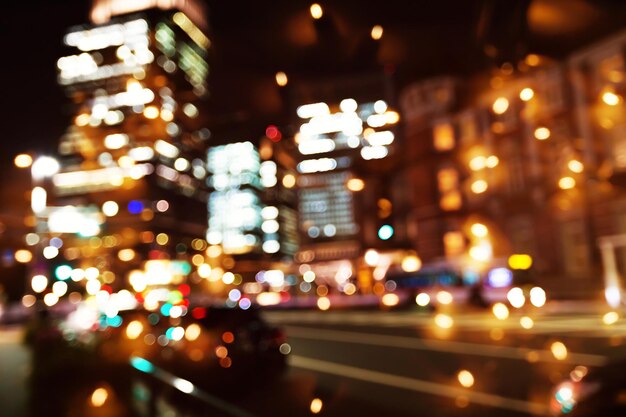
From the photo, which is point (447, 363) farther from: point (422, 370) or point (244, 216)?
point (244, 216)

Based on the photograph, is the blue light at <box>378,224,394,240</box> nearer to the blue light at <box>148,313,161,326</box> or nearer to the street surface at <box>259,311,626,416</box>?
the street surface at <box>259,311,626,416</box>

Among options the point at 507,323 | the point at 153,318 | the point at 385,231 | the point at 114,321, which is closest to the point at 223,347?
the point at 385,231

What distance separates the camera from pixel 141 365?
13883 mm

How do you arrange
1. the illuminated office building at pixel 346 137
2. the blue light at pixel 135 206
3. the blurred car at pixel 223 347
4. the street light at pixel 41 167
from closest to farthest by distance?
the blurred car at pixel 223 347, the illuminated office building at pixel 346 137, the street light at pixel 41 167, the blue light at pixel 135 206

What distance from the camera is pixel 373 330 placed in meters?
21.4

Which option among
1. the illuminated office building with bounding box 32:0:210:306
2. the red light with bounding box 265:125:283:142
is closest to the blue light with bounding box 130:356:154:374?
the red light with bounding box 265:125:283:142

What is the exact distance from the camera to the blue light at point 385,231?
10117mm

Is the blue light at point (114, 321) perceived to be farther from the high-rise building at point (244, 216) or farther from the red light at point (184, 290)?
the high-rise building at point (244, 216)

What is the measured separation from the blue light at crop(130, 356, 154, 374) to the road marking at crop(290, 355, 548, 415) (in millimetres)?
3031

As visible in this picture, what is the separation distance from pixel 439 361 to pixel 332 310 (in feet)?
75.2

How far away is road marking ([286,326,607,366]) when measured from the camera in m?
11.9

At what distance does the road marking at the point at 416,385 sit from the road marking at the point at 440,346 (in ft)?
7.37

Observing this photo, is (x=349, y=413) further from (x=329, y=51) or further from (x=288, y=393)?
(x=329, y=51)

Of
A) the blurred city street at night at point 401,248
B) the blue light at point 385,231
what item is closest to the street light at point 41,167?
the blurred city street at night at point 401,248
